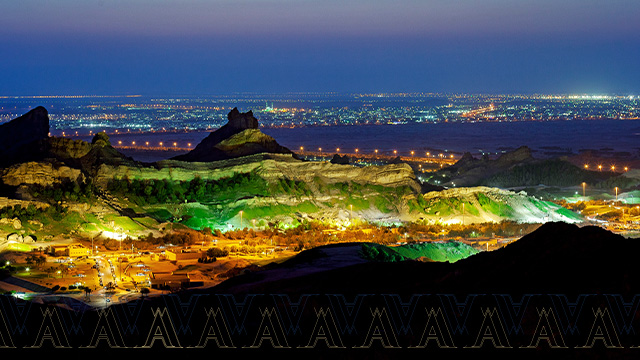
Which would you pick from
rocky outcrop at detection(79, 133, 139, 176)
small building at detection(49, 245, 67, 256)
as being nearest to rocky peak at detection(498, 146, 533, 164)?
rocky outcrop at detection(79, 133, 139, 176)

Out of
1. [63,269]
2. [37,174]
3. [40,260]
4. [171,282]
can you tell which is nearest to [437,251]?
[171,282]

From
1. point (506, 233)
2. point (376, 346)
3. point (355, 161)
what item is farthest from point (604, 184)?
point (376, 346)

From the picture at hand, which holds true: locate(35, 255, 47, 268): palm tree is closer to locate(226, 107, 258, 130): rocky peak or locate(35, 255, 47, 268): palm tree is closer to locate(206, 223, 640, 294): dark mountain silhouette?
locate(206, 223, 640, 294): dark mountain silhouette

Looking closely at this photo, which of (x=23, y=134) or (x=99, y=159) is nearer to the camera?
(x=99, y=159)

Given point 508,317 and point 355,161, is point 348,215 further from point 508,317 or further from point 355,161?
point 355,161

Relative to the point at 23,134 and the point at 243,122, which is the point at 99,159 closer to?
the point at 23,134

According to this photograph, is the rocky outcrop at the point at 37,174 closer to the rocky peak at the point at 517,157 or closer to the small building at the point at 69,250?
the small building at the point at 69,250

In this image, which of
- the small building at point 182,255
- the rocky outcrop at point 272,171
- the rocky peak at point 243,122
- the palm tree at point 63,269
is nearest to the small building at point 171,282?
the palm tree at point 63,269
